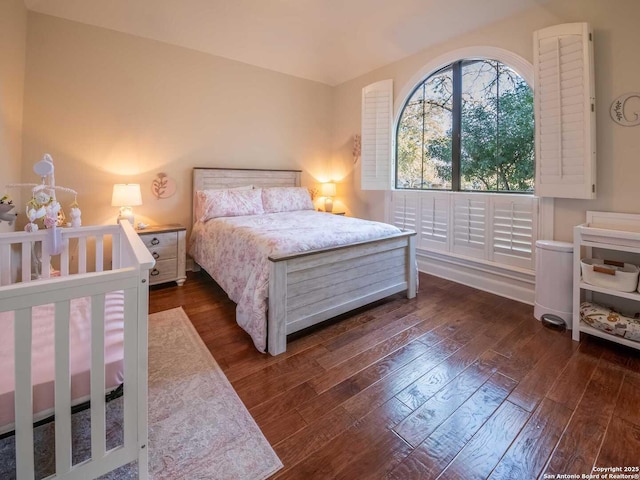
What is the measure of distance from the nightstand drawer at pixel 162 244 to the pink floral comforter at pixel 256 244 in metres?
0.26

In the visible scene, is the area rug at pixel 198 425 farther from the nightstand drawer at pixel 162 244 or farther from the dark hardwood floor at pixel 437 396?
the nightstand drawer at pixel 162 244

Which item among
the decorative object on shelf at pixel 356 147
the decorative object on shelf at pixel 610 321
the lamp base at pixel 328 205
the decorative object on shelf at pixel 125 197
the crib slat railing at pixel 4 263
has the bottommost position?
the decorative object on shelf at pixel 610 321


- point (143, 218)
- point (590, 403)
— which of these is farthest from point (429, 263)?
point (143, 218)

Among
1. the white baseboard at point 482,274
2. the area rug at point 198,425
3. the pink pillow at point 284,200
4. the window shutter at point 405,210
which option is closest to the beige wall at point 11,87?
the area rug at point 198,425

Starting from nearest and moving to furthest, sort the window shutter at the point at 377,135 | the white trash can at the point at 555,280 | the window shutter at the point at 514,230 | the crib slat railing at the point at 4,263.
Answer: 1. the crib slat railing at the point at 4,263
2. the white trash can at the point at 555,280
3. the window shutter at the point at 514,230
4. the window shutter at the point at 377,135

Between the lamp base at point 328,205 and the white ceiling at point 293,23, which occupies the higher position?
the white ceiling at point 293,23

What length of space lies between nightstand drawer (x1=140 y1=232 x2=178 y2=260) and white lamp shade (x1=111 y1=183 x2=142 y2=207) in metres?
0.36

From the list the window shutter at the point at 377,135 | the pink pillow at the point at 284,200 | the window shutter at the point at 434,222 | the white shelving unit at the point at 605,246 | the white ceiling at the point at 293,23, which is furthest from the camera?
the window shutter at the point at 377,135

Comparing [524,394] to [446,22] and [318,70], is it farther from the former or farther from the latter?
[318,70]

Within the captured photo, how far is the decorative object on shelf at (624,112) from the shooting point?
2232 millimetres

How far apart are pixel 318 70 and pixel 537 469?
15.8ft

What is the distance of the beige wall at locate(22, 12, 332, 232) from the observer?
9.45 feet

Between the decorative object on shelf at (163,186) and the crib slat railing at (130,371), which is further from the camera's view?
the decorative object on shelf at (163,186)

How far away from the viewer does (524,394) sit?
1.66 meters
